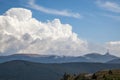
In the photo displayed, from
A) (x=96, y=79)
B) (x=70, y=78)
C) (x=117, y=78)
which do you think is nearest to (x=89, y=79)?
(x=96, y=79)

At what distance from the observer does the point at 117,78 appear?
5074 inches

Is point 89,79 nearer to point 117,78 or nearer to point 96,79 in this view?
point 96,79

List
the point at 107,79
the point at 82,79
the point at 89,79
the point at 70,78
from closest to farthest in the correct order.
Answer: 1. the point at 107,79
2. the point at 89,79
3. the point at 82,79
4. the point at 70,78

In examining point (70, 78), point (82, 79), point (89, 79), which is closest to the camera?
point (89, 79)

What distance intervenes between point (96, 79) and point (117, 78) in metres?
11.1

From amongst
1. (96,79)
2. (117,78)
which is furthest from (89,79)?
(117,78)

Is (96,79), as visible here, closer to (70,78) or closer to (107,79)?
(107,79)

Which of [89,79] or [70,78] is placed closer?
[89,79]

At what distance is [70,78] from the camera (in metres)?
177

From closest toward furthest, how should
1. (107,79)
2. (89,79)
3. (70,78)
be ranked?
(107,79) < (89,79) < (70,78)

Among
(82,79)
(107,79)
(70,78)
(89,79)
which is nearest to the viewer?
(107,79)

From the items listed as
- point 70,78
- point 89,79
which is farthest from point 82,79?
point 70,78

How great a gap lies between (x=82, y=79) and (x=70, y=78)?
2356cm

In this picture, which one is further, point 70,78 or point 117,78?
point 70,78
